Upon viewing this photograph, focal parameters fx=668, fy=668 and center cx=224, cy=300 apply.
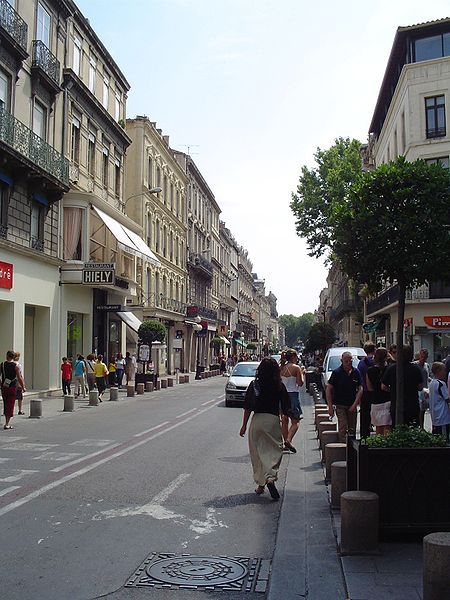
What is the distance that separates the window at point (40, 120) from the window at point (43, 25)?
2.47m

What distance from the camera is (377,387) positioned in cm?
980

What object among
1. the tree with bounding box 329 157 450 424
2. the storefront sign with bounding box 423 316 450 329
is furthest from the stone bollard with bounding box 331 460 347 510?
the storefront sign with bounding box 423 316 450 329

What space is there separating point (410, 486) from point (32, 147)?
65.3 feet

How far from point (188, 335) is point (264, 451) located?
4930cm

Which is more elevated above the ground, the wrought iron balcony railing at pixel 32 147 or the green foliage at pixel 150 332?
the wrought iron balcony railing at pixel 32 147

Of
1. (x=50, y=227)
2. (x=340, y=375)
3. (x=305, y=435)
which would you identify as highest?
(x=50, y=227)

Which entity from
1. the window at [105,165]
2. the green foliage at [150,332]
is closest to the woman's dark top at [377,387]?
the green foliage at [150,332]

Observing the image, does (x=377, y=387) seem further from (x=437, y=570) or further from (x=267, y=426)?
(x=437, y=570)

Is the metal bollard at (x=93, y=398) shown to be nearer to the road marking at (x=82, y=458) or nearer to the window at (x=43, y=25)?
the road marking at (x=82, y=458)

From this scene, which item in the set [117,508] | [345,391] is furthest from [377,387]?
[117,508]

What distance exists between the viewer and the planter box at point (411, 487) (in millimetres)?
6023

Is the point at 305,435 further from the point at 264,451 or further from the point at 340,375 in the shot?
the point at 264,451

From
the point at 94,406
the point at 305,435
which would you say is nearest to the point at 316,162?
the point at 94,406

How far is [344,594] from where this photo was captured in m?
4.90
